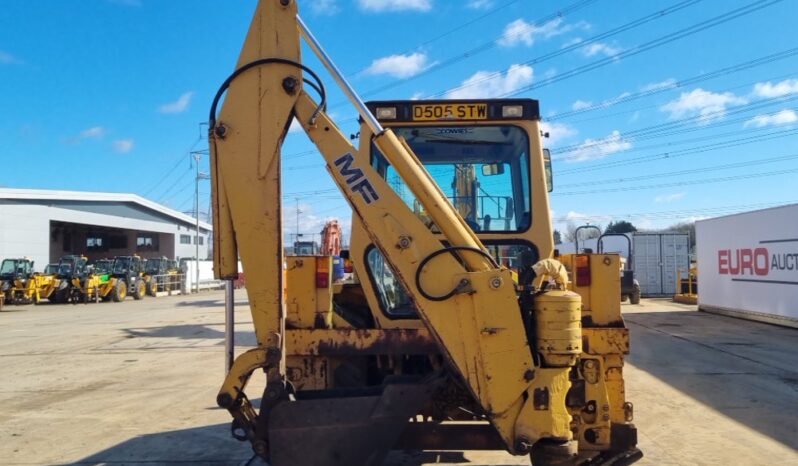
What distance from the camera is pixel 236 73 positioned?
379 centimetres

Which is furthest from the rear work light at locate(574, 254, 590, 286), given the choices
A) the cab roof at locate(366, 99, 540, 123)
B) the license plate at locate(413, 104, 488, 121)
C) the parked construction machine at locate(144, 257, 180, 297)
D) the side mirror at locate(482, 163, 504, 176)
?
the parked construction machine at locate(144, 257, 180, 297)

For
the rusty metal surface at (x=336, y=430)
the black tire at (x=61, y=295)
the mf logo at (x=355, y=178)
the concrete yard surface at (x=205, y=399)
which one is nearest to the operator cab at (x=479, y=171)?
the mf logo at (x=355, y=178)

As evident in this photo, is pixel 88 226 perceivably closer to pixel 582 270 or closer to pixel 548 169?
pixel 548 169

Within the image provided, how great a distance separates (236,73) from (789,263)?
1694 cm

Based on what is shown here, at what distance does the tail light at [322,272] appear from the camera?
14.4ft

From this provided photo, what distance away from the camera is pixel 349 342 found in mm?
4223

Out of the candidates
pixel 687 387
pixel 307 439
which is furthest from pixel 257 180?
pixel 687 387

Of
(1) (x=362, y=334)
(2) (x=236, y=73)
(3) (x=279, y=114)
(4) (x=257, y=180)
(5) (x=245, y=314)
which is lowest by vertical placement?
(5) (x=245, y=314)

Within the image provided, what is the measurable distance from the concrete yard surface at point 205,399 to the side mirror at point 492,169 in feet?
8.52

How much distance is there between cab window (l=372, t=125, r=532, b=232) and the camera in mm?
5066

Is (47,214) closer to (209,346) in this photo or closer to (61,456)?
(209,346)

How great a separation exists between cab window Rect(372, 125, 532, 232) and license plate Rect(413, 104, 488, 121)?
91 millimetres

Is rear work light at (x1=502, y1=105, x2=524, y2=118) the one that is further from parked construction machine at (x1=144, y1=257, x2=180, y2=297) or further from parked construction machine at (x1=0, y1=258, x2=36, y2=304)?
parked construction machine at (x1=144, y1=257, x2=180, y2=297)

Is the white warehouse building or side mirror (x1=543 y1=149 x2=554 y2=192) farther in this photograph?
the white warehouse building
